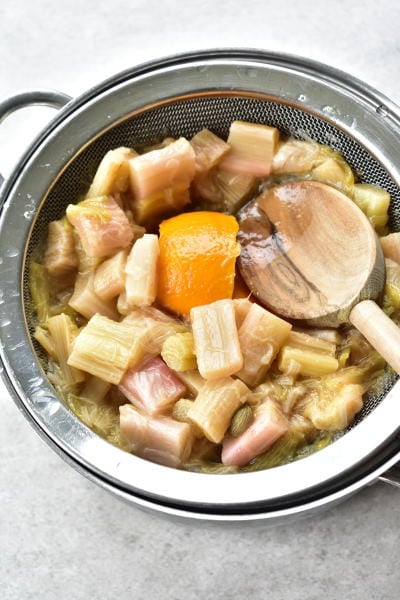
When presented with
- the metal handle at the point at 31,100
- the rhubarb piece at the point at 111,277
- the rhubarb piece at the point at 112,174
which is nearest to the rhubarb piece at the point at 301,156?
the rhubarb piece at the point at 112,174

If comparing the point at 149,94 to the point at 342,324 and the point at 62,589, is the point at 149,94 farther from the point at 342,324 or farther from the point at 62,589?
the point at 62,589

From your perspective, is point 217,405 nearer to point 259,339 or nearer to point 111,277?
point 259,339

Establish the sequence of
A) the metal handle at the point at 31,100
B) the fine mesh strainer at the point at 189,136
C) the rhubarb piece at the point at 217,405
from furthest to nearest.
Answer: the metal handle at the point at 31,100 → the rhubarb piece at the point at 217,405 → the fine mesh strainer at the point at 189,136

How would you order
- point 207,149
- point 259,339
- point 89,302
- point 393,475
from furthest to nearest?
point 207,149
point 89,302
point 259,339
point 393,475

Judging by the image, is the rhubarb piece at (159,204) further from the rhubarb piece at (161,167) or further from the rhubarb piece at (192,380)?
the rhubarb piece at (192,380)

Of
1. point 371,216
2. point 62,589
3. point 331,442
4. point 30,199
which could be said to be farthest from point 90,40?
point 62,589

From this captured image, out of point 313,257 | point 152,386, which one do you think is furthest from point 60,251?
point 313,257

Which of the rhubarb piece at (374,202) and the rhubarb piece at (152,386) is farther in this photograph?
the rhubarb piece at (374,202)
